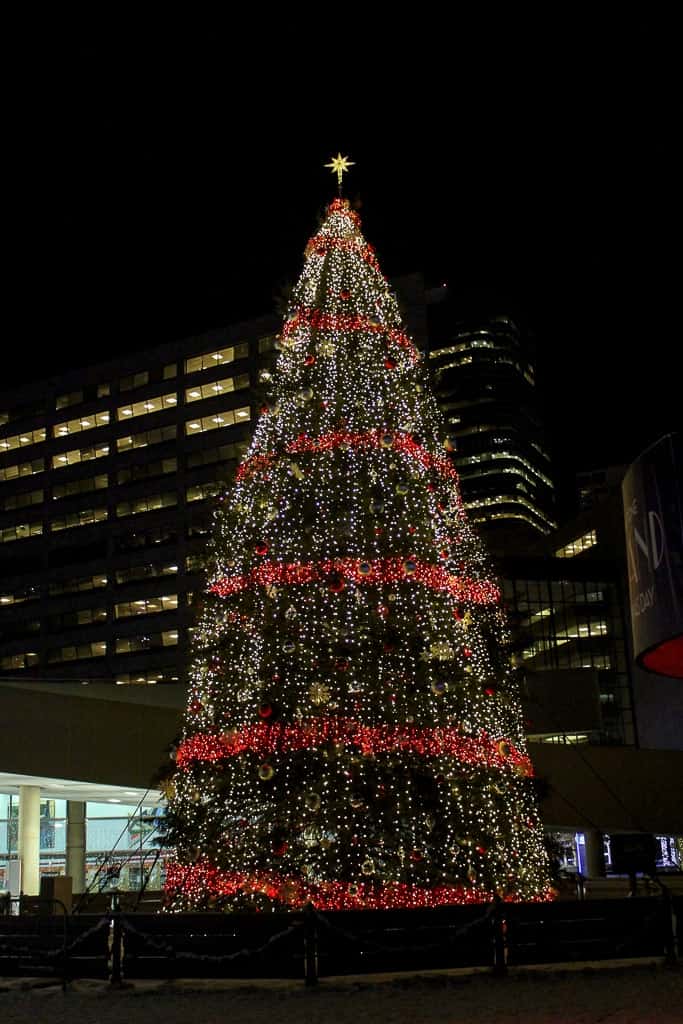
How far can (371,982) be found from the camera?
1224cm

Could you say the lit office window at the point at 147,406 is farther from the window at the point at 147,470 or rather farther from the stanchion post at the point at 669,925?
the stanchion post at the point at 669,925

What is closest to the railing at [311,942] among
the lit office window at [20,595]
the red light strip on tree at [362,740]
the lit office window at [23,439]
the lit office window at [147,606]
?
the red light strip on tree at [362,740]

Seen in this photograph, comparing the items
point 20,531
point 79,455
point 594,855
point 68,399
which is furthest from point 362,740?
point 20,531

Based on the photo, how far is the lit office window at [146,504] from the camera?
10206 centimetres

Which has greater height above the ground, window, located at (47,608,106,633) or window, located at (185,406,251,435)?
window, located at (185,406,251,435)

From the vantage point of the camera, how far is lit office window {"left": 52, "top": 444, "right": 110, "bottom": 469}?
351 feet

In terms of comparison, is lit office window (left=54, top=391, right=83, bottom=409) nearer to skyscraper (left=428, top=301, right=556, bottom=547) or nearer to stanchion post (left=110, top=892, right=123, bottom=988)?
skyscraper (left=428, top=301, right=556, bottom=547)

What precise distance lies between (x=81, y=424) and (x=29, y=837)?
84.4m

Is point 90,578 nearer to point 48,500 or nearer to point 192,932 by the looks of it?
point 48,500

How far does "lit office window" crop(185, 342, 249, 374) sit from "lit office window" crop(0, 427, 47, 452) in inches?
715

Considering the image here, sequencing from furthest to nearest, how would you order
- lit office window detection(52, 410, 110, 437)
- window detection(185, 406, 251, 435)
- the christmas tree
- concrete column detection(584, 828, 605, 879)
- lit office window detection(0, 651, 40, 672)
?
lit office window detection(52, 410, 110, 437), lit office window detection(0, 651, 40, 672), window detection(185, 406, 251, 435), concrete column detection(584, 828, 605, 879), the christmas tree

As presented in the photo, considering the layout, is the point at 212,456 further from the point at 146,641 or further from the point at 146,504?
the point at 146,641

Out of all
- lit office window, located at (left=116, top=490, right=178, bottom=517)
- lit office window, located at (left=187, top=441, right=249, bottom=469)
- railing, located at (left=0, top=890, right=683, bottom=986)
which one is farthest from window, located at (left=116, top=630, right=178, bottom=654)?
railing, located at (left=0, top=890, right=683, bottom=986)

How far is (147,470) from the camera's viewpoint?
104 m
